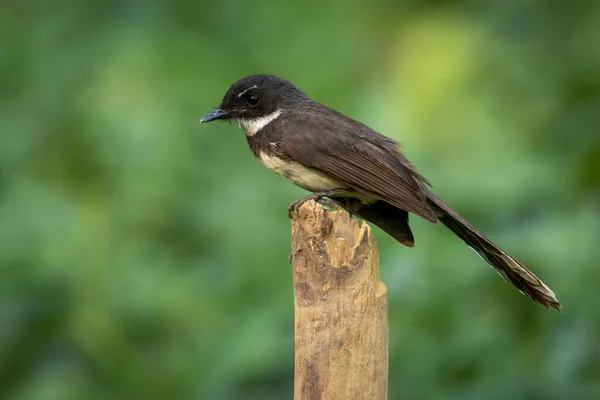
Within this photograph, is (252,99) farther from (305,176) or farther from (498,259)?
(498,259)

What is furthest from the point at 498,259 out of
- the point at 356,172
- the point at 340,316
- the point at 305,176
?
the point at 340,316

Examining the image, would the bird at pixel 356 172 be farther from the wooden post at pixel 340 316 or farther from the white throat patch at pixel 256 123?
the wooden post at pixel 340 316

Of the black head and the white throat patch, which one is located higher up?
the black head

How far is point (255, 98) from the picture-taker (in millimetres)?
6359

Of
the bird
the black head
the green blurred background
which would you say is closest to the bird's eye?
the black head

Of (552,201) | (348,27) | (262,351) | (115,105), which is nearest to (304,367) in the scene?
(262,351)

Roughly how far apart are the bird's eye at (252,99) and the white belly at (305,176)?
48 centimetres

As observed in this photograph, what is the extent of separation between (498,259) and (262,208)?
8.09 ft

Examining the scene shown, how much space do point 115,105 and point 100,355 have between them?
204 cm

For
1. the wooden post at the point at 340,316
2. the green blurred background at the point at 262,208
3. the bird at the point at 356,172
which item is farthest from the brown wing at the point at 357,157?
the wooden post at the point at 340,316

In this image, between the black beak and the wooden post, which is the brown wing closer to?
the black beak

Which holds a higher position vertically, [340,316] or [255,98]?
[255,98]

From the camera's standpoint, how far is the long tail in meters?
5.35

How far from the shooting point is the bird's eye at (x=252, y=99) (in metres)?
6.35
